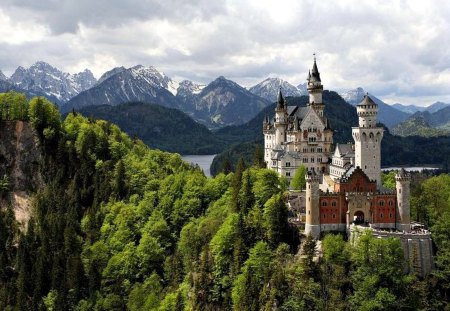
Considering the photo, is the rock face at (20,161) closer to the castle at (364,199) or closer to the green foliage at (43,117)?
the green foliage at (43,117)

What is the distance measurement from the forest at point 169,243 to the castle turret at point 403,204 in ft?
16.1

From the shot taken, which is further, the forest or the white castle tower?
the white castle tower

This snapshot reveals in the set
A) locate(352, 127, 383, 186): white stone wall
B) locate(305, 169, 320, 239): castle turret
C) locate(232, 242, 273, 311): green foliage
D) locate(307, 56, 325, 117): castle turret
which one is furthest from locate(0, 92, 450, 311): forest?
locate(307, 56, 325, 117): castle turret

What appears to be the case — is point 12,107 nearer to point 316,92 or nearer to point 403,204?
point 316,92

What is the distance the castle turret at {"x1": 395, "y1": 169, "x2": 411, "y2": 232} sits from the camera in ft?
290

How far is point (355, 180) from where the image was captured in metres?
90.7

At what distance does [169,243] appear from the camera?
4400 inches

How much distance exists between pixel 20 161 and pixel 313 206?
84.7m

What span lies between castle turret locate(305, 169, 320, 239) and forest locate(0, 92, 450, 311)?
2256 mm

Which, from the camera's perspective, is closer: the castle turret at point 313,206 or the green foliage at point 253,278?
the green foliage at point 253,278

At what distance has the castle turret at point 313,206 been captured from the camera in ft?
288

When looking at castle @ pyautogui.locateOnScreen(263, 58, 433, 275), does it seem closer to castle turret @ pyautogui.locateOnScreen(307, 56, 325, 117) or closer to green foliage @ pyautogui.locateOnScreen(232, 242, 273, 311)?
green foliage @ pyautogui.locateOnScreen(232, 242, 273, 311)

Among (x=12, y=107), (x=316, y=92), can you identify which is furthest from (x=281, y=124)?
(x=12, y=107)

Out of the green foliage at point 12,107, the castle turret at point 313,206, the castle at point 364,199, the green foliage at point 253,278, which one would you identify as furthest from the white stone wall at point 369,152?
the green foliage at point 12,107
